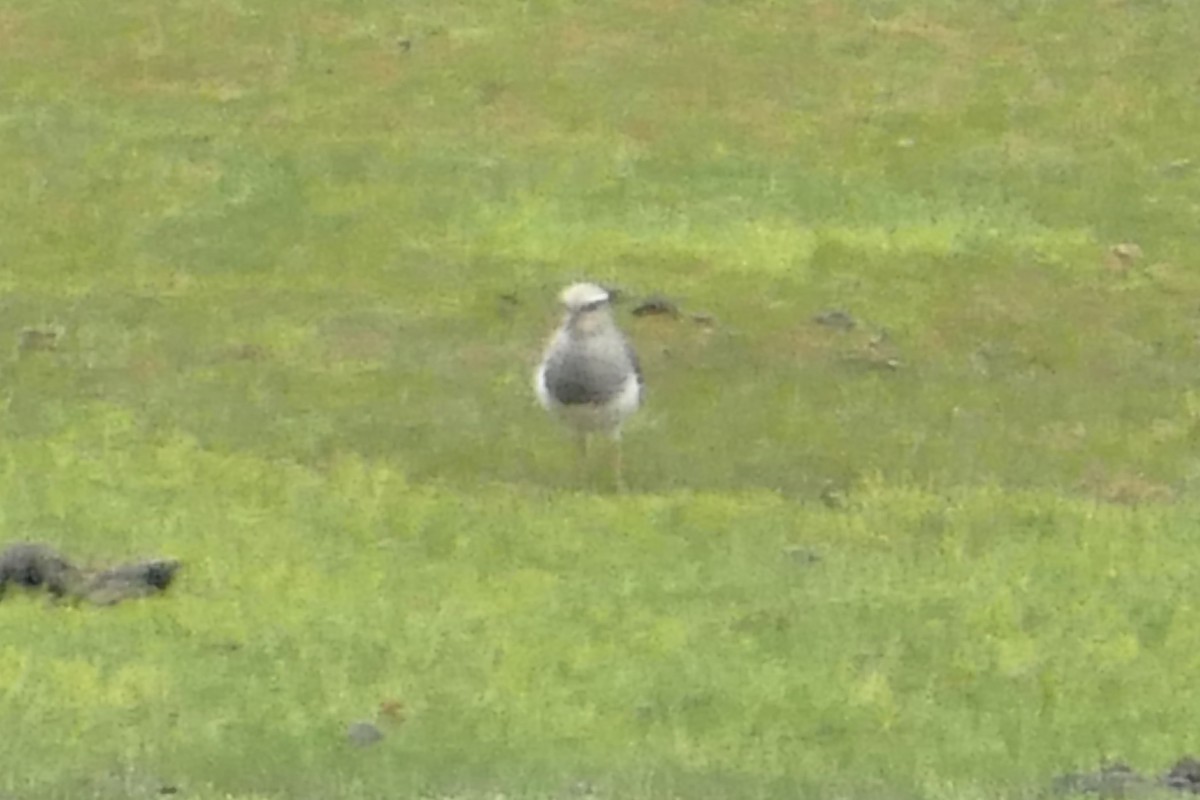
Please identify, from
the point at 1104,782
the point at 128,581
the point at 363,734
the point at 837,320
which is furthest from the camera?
the point at 837,320

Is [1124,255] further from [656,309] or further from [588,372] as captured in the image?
[588,372]

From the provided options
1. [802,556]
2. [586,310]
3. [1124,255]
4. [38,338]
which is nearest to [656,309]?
[1124,255]

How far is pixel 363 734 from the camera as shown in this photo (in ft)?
37.7

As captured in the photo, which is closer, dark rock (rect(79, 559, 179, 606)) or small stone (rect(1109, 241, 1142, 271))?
dark rock (rect(79, 559, 179, 606))

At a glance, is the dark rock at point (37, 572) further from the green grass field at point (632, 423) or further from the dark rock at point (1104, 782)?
the dark rock at point (1104, 782)

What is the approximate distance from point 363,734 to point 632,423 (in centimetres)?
774

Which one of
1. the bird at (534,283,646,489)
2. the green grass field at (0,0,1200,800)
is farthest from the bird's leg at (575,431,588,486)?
the bird at (534,283,646,489)

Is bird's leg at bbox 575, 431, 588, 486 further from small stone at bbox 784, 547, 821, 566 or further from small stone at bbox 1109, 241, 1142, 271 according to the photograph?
small stone at bbox 1109, 241, 1142, 271

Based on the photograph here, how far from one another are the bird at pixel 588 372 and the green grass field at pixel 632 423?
476 millimetres

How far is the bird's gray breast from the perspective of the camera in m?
16.8

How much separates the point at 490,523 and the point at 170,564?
2.32 m

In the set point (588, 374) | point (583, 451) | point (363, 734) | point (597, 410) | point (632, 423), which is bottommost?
point (632, 423)

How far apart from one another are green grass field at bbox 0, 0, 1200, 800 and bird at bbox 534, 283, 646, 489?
1.56 ft

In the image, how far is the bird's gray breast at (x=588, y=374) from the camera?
16828mm
